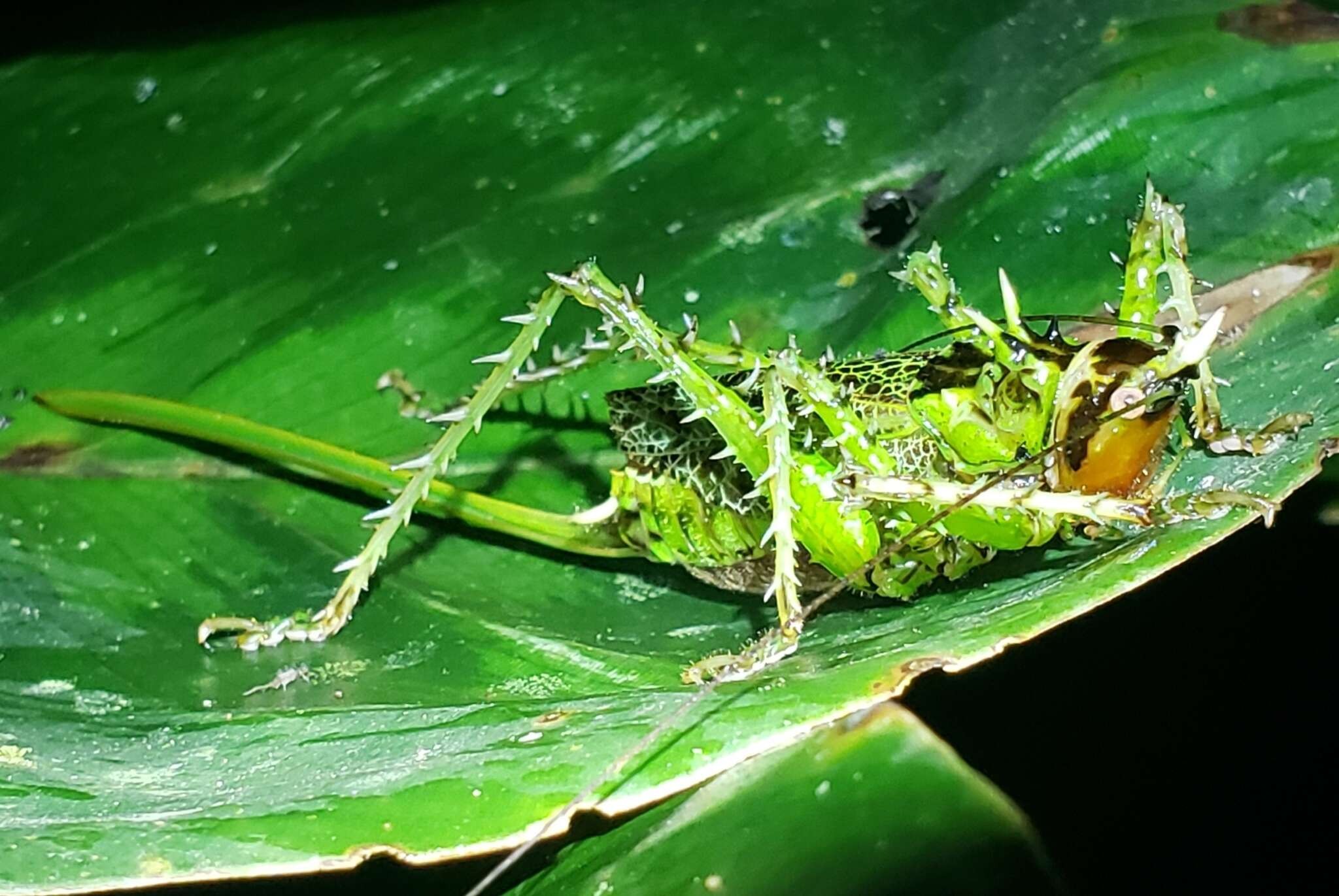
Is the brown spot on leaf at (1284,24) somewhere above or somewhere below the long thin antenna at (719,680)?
above

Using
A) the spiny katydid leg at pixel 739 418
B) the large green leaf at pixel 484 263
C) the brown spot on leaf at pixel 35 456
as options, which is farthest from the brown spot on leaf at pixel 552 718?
the brown spot on leaf at pixel 35 456

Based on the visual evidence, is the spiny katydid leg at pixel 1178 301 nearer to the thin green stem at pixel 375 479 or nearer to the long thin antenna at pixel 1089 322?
the long thin antenna at pixel 1089 322

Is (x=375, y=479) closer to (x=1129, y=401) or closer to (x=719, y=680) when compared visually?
(x=719, y=680)

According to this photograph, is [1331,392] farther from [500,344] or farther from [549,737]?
[500,344]

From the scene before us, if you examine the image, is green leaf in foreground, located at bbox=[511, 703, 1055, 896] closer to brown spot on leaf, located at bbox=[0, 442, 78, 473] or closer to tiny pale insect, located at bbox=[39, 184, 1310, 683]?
tiny pale insect, located at bbox=[39, 184, 1310, 683]

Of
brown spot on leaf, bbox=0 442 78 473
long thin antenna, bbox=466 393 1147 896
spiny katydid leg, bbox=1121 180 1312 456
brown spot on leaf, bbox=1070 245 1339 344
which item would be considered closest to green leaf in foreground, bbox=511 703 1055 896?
long thin antenna, bbox=466 393 1147 896

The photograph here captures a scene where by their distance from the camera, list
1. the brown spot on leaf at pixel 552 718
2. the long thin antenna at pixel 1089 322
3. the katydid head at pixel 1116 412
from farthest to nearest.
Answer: the long thin antenna at pixel 1089 322 < the katydid head at pixel 1116 412 < the brown spot on leaf at pixel 552 718

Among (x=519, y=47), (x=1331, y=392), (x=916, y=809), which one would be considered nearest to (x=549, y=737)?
(x=916, y=809)

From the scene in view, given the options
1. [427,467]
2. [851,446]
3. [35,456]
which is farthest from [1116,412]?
[35,456]
